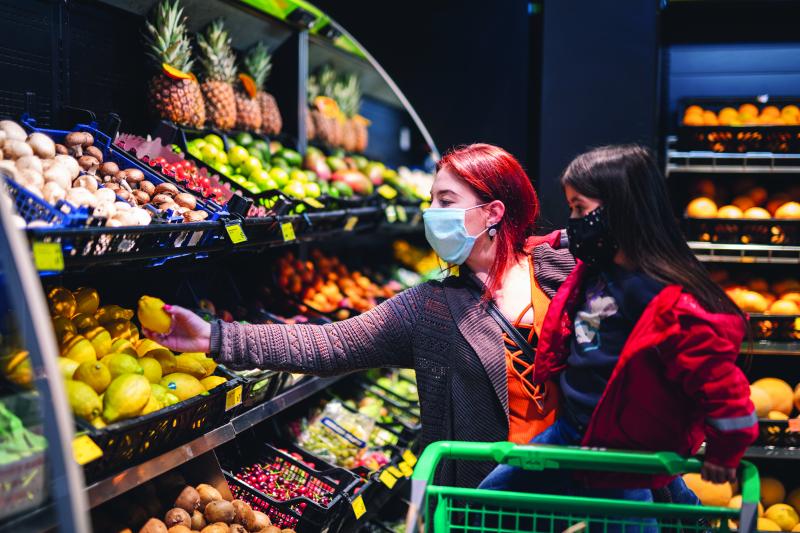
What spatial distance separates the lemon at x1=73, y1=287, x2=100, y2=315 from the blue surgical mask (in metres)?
1.06

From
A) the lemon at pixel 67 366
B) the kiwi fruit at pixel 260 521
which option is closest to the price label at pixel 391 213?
the kiwi fruit at pixel 260 521

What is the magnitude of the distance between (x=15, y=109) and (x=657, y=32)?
2792 millimetres

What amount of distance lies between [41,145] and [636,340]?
175 cm

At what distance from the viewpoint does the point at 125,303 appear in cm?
286

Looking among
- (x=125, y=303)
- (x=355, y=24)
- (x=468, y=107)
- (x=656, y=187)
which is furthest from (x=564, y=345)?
(x=355, y=24)

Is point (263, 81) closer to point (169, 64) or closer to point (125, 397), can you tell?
point (169, 64)

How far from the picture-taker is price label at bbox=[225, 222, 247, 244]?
2473 millimetres

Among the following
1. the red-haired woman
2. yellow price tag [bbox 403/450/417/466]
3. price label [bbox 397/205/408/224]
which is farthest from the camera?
price label [bbox 397/205/408/224]

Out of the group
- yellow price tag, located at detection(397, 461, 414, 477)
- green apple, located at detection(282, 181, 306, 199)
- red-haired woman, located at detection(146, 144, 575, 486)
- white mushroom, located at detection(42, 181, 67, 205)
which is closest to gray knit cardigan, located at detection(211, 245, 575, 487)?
red-haired woman, located at detection(146, 144, 575, 486)

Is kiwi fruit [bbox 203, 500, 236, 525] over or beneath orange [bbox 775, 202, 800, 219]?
beneath

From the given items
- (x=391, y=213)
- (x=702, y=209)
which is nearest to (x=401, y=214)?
(x=391, y=213)

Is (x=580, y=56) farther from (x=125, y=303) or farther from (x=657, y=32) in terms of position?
(x=125, y=303)

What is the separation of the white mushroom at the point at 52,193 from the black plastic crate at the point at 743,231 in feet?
10.0

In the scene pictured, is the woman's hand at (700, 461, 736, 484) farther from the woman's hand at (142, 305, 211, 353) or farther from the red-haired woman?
the woman's hand at (142, 305, 211, 353)
